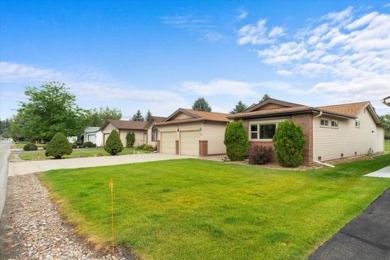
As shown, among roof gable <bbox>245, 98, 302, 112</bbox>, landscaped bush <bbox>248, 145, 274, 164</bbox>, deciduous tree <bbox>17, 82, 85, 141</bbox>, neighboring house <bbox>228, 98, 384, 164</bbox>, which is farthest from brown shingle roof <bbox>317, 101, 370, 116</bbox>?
deciduous tree <bbox>17, 82, 85, 141</bbox>

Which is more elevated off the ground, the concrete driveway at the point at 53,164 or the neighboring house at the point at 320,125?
→ the neighboring house at the point at 320,125

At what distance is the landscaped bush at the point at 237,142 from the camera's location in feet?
52.1

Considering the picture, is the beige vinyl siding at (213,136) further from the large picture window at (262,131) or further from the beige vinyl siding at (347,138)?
the beige vinyl siding at (347,138)

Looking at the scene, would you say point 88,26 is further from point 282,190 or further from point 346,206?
point 346,206

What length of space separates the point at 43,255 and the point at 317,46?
17.4m

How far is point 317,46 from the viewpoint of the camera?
15.3m

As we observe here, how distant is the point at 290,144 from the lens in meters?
12.4

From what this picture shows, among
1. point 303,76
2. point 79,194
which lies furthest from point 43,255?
point 303,76

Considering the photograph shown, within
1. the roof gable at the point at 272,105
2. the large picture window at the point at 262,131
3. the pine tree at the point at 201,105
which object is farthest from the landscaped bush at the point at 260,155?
Answer: the pine tree at the point at 201,105

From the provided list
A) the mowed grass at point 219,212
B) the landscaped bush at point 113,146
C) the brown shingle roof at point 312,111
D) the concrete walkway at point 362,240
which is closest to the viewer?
the concrete walkway at point 362,240

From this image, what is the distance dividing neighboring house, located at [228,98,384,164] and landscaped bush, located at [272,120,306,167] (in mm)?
777

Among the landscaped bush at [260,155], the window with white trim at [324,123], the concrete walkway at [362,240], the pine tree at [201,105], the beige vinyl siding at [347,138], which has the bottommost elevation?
the concrete walkway at [362,240]

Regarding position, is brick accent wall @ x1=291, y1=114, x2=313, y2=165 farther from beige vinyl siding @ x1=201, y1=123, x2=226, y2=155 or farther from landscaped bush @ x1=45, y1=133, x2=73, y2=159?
landscaped bush @ x1=45, y1=133, x2=73, y2=159

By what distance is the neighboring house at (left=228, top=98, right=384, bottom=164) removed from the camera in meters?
13.2
